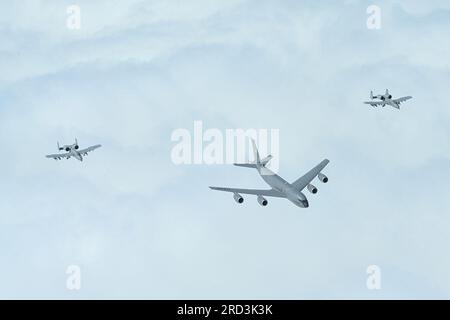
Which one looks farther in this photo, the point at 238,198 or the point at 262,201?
the point at 238,198

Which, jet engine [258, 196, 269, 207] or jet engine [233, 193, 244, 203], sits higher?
jet engine [233, 193, 244, 203]

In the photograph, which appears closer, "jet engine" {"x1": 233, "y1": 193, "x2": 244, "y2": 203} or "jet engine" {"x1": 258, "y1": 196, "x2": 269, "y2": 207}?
"jet engine" {"x1": 258, "y1": 196, "x2": 269, "y2": 207}

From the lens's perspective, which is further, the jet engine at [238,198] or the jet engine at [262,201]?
the jet engine at [238,198]

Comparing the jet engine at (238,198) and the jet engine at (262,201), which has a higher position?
the jet engine at (238,198)

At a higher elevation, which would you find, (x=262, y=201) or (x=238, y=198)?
(x=238, y=198)
